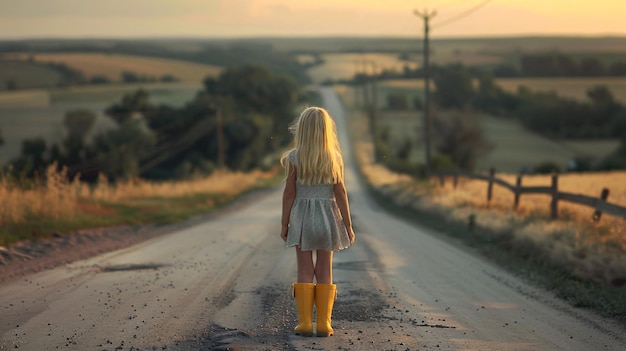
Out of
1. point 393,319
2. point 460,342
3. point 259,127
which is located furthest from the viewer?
point 259,127

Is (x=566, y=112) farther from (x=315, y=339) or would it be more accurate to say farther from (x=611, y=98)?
(x=315, y=339)

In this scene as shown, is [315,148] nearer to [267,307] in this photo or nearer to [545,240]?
[267,307]

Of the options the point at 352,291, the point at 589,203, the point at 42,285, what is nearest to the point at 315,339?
the point at 352,291

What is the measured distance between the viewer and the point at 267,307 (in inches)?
360

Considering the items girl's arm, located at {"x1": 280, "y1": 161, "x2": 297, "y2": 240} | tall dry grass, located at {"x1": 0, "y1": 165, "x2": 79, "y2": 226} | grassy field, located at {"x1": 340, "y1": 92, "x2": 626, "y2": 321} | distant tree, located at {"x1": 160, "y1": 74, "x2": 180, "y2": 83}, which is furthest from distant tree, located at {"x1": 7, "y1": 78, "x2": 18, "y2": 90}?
girl's arm, located at {"x1": 280, "y1": 161, "x2": 297, "y2": 240}

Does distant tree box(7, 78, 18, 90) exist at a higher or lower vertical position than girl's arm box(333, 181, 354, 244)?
lower

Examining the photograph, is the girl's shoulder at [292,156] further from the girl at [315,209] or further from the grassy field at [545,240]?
the grassy field at [545,240]

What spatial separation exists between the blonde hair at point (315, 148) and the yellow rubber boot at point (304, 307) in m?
0.96

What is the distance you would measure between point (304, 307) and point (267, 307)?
1.36 metres

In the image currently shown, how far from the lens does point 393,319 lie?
858 cm

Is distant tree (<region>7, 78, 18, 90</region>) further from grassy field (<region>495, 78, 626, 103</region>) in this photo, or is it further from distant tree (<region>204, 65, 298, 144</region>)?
grassy field (<region>495, 78, 626, 103</region>)

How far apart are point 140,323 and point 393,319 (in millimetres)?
2438

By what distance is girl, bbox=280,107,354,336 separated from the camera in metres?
7.79

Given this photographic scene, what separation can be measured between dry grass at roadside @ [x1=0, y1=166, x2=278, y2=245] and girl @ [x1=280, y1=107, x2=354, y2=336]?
789 centimetres
